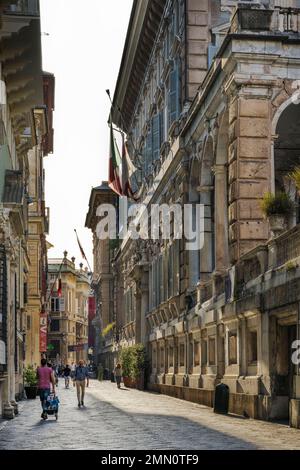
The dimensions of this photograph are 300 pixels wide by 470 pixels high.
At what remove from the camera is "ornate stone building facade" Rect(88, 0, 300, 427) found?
23719mm

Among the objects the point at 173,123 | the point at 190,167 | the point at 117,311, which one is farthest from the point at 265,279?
the point at 117,311

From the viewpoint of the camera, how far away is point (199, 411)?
2862cm

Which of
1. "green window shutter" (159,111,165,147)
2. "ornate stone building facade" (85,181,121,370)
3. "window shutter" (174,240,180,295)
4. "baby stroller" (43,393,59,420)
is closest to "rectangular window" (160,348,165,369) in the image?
"window shutter" (174,240,180,295)

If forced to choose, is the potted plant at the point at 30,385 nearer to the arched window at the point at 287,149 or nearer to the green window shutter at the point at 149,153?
the green window shutter at the point at 149,153

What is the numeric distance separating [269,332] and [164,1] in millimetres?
23882

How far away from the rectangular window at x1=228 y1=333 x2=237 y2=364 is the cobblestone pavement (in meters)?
1.63

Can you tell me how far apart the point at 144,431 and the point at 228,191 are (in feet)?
36.9

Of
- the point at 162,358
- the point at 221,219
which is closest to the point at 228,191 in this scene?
the point at 221,219

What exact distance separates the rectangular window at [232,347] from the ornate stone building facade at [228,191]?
0.12 ft

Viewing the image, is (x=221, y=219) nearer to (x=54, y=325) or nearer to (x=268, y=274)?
(x=268, y=274)

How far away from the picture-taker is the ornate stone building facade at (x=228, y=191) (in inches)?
934

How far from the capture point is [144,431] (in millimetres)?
20266

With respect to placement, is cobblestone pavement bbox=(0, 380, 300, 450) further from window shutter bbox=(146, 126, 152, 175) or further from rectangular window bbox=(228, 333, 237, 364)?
window shutter bbox=(146, 126, 152, 175)

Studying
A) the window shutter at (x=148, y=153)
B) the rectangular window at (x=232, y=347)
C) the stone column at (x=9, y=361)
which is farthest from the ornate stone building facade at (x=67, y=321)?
the stone column at (x=9, y=361)
